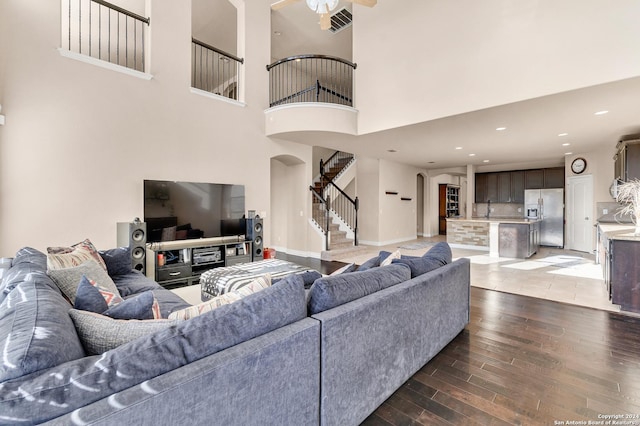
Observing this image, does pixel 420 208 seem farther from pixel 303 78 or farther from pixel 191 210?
pixel 191 210

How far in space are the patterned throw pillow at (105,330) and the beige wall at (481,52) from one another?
4680mm

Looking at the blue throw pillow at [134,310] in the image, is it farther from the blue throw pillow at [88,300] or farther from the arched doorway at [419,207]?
the arched doorway at [419,207]

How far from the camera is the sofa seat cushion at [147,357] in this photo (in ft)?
2.49

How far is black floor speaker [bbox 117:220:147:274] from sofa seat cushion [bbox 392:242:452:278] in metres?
3.44

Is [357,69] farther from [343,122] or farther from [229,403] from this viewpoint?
[229,403]

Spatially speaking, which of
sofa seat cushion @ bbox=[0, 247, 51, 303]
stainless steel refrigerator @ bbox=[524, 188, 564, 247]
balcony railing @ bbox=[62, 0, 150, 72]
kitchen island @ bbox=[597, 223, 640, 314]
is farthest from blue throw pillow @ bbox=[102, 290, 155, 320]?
stainless steel refrigerator @ bbox=[524, 188, 564, 247]

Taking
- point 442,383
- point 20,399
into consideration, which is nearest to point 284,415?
point 20,399

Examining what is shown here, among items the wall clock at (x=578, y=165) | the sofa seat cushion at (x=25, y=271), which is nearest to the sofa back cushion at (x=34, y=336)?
the sofa seat cushion at (x=25, y=271)

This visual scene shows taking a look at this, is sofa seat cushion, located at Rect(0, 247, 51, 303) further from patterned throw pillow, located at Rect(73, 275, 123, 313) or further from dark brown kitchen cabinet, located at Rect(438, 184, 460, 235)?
dark brown kitchen cabinet, located at Rect(438, 184, 460, 235)

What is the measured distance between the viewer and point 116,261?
3.28 metres

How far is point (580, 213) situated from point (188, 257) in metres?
9.18

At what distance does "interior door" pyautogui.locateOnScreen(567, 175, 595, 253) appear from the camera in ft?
23.5

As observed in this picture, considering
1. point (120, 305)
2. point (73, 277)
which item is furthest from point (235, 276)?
point (120, 305)

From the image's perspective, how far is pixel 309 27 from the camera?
670 cm
